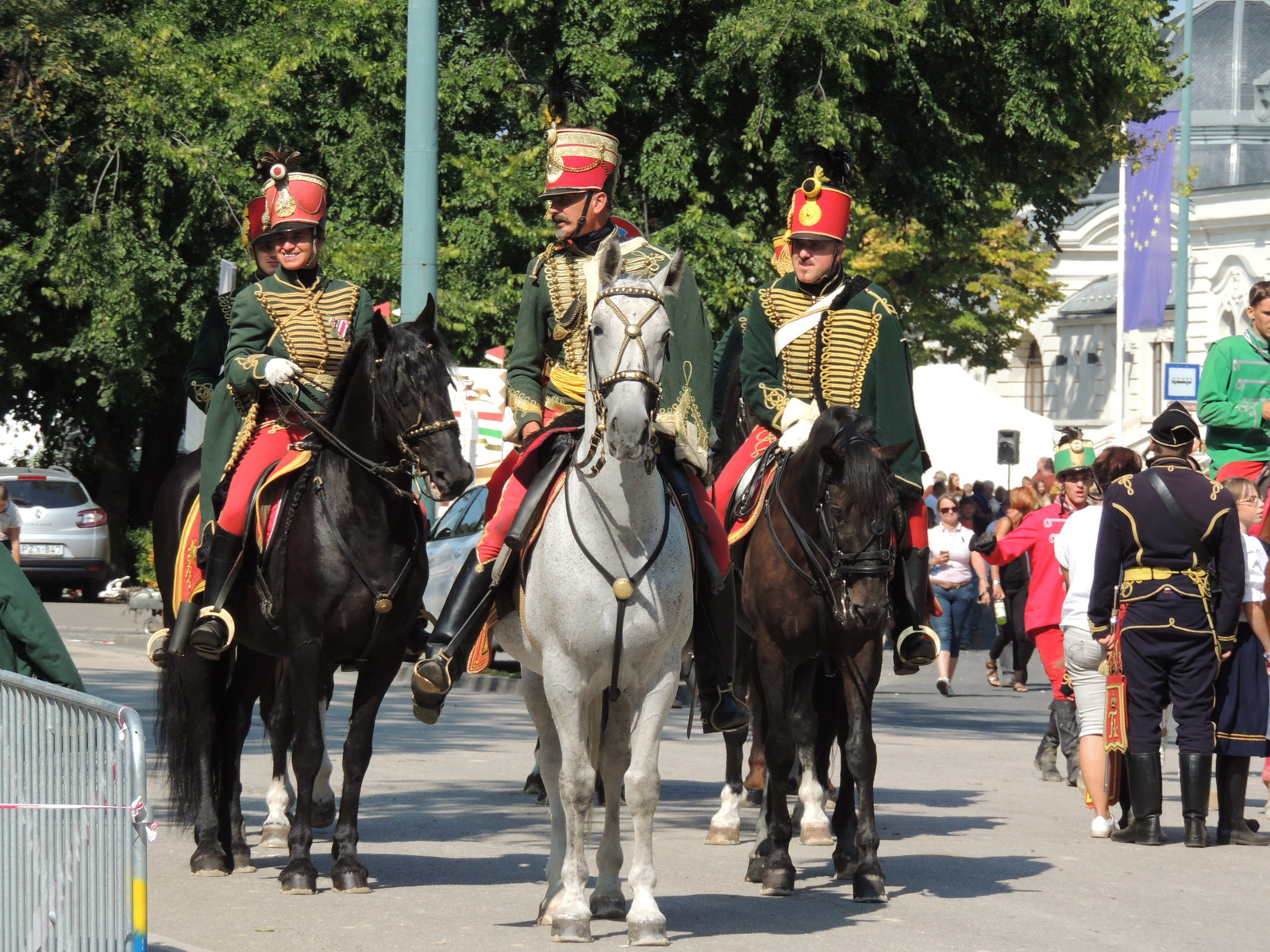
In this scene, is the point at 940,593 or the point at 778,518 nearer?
the point at 778,518

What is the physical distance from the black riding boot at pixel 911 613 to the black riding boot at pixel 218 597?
3092 millimetres

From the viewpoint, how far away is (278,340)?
9.74m

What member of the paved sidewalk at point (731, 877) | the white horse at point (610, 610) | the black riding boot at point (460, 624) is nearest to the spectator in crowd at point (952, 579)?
the paved sidewalk at point (731, 877)

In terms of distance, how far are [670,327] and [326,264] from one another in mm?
19529

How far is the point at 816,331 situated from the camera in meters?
9.81

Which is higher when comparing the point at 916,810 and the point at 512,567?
the point at 512,567

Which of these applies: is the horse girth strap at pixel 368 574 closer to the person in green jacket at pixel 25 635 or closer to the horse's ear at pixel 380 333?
the horse's ear at pixel 380 333

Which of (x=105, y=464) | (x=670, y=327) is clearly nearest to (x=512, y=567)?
(x=670, y=327)

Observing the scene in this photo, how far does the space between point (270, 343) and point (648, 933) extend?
3796mm

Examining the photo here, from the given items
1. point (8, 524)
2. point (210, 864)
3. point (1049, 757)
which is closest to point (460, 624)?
point (210, 864)

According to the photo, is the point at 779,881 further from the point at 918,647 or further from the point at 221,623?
the point at 221,623

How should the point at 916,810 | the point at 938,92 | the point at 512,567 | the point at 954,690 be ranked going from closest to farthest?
the point at 512,567, the point at 916,810, the point at 954,690, the point at 938,92

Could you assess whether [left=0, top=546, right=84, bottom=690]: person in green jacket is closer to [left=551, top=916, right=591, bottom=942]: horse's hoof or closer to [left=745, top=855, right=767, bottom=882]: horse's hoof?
[left=551, top=916, right=591, bottom=942]: horse's hoof

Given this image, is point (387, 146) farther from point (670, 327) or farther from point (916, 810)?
point (670, 327)
